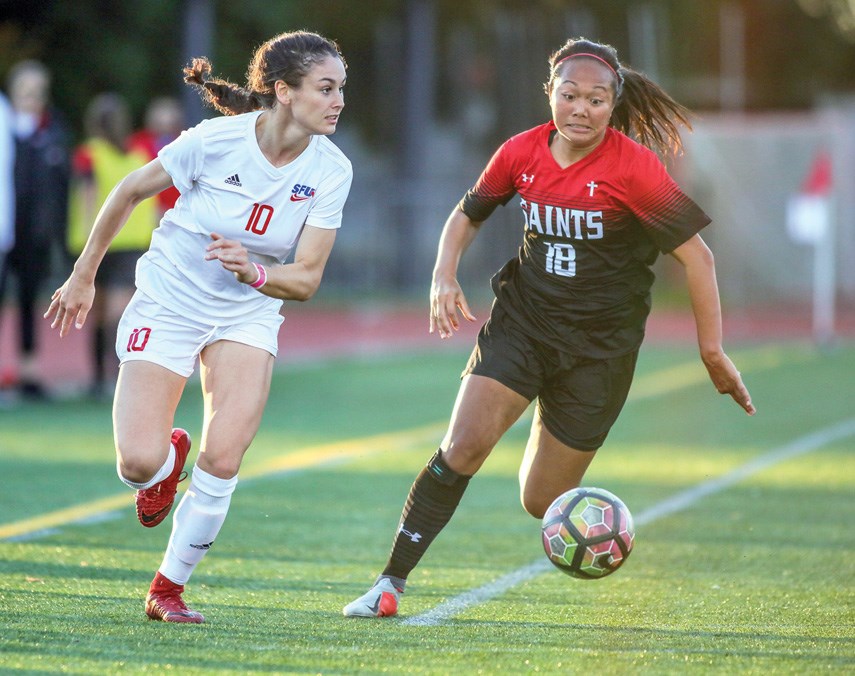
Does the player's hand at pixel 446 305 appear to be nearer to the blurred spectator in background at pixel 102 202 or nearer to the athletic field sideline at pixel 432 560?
the athletic field sideline at pixel 432 560

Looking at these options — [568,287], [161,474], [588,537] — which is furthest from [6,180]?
[588,537]

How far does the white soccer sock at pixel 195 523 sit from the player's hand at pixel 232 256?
0.85 m

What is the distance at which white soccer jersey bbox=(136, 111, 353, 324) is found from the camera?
5.73m

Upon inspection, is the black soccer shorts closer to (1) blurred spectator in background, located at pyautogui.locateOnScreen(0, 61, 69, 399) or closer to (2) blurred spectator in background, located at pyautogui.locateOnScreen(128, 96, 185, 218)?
(2) blurred spectator in background, located at pyautogui.locateOnScreen(128, 96, 185, 218)

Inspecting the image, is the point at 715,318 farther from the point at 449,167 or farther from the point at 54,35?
the point at 449,167

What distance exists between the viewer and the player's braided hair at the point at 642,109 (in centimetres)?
597

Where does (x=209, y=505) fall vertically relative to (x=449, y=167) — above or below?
above

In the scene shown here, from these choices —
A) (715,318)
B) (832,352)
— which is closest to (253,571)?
(715,318)

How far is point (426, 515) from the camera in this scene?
5961mm

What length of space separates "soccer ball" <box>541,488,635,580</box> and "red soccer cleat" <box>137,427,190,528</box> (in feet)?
4.97

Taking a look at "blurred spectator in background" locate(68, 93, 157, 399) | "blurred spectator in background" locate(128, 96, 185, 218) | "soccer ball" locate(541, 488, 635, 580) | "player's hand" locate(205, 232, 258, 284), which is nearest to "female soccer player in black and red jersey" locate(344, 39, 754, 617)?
"soccer ball" locate(541, 488, 635, 580)

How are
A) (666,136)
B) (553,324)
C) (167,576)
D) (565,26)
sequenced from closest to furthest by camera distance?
1. (167,576)
2. (553,324)
3. (666,136)
4. (565,26)

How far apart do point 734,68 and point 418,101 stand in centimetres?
1452

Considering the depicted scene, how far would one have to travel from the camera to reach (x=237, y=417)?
5641 mm
